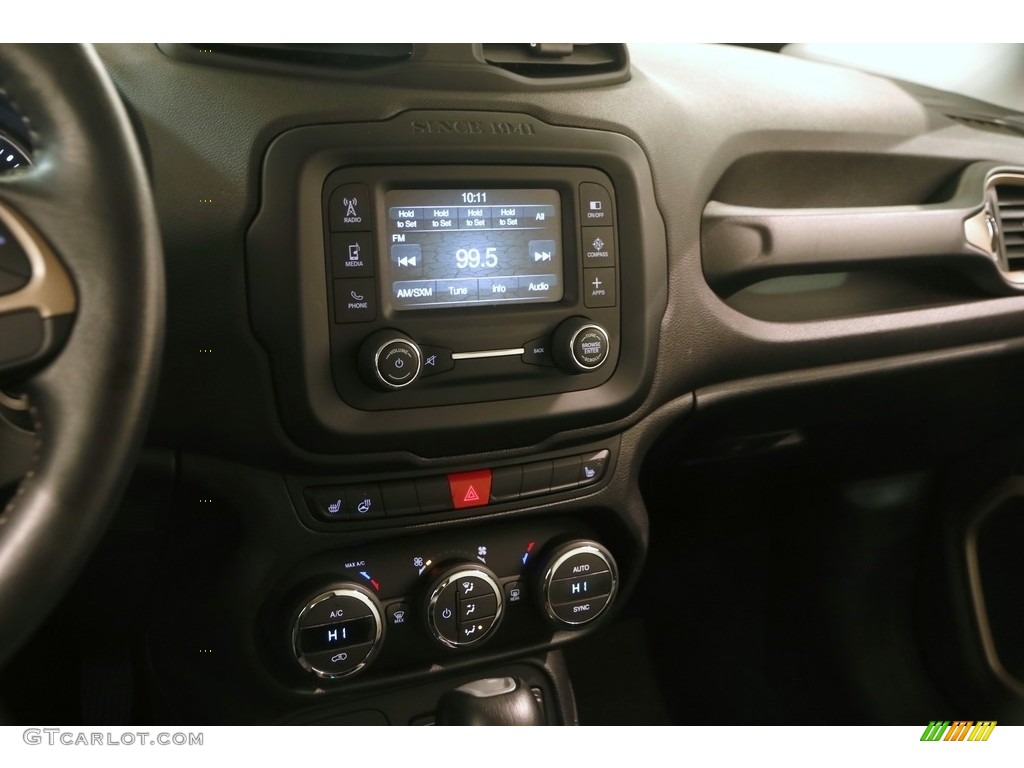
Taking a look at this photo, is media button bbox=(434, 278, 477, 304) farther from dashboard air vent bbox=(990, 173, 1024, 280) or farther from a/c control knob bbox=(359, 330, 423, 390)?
dashboard air vent bbox=(990, 173, 1024, 280)

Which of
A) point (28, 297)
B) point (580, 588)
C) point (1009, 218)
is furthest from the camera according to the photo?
point (1009, 218)

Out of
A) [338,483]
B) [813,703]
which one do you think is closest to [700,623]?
[813,703]

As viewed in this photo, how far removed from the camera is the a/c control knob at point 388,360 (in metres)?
0.83

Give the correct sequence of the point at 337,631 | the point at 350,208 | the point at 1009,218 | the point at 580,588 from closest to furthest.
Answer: the point at 350,208
the point at 337,631
the point at 580,588
the point at 1009,218

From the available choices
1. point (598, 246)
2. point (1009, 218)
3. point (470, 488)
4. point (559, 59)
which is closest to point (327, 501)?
point (470, 488)

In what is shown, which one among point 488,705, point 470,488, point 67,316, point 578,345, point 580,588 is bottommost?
point 488,705

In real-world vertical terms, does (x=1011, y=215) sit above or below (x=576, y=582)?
above

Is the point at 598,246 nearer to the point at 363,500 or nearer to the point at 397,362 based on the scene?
the point at 397,362

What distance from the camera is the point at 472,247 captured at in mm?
879

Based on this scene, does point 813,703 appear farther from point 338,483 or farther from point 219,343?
point 219,343

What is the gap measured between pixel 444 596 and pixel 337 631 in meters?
0.11

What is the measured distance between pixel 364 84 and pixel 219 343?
27 centimetres

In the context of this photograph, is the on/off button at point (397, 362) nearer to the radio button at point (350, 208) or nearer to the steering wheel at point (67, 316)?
the radio button at point (350, 208)

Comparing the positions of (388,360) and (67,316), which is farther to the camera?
(388,360)
